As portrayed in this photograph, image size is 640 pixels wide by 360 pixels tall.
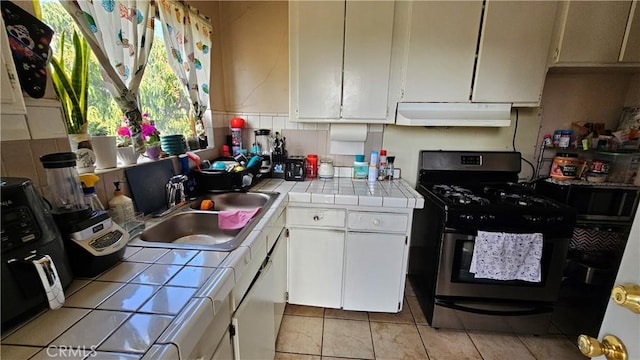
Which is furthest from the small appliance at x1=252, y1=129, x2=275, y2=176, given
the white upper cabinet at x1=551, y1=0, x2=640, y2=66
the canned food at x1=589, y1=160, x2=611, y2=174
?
the canned food at x1=589, y1=160, x2=611, y2=174

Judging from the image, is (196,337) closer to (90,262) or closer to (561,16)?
(90,262)

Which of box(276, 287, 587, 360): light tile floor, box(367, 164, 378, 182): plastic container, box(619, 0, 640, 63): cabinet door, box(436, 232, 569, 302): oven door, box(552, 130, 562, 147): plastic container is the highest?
box(619, 0, 640, 63): cabinet door

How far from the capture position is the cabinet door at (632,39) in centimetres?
157

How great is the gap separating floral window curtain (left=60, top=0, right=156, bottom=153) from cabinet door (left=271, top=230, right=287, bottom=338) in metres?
0.90

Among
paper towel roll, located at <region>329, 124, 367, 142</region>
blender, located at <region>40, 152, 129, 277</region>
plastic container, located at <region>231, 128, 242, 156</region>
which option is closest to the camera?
blender, located at <region>40, 152, 129, 277</region>

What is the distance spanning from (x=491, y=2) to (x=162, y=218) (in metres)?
2.28

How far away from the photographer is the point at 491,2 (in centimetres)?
161

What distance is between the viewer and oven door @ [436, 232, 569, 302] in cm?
159

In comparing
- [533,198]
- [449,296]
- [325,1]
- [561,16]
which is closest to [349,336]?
[449,296]

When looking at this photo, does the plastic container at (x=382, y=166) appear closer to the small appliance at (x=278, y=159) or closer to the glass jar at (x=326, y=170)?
the glass jar at (x=326, y=170)

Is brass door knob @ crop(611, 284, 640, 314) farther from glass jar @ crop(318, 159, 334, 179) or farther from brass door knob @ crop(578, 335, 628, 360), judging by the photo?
glass jar @ crop(318, 159, 334, 179)

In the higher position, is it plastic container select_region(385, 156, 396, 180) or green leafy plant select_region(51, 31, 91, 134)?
green leafy plant select_region(51, 31, 91, 134)

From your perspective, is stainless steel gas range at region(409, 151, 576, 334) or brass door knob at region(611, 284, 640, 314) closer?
brass door knob at region(611, 284, 640, 314)

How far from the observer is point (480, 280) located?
1.64 meters
